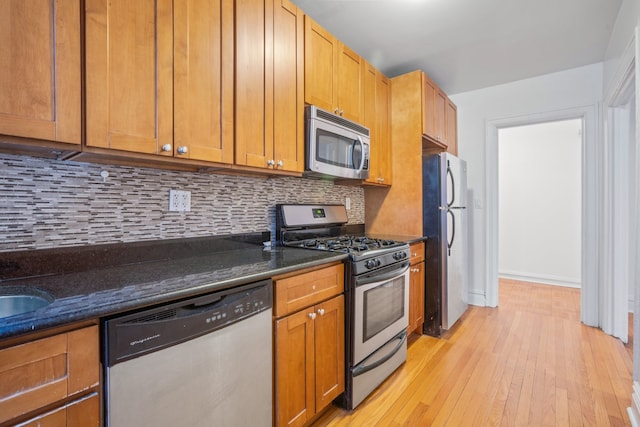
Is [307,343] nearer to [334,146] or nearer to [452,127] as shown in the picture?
[334,146]

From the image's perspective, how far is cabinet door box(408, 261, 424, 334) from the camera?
2518mm

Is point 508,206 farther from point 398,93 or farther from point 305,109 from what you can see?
point 305,109

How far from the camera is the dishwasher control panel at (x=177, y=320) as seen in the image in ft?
2.83

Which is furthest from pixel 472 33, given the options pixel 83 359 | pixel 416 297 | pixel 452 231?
pixel 83 359

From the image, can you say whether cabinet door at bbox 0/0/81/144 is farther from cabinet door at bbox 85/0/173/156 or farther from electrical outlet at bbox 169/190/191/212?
electrical outlet at bbox 169/190/191/212

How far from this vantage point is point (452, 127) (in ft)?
11.6

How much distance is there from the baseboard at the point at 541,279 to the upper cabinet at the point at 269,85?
442 cm

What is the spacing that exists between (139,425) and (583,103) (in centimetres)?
418

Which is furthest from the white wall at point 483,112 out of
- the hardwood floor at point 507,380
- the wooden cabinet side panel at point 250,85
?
the wooden cabinet side panel at point 250,85

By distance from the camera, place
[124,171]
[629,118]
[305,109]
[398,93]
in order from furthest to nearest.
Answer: [398,93] < [629,118] < [305,109] < [124,171]

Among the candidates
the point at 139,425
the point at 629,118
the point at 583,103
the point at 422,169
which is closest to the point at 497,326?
the point at 422,169

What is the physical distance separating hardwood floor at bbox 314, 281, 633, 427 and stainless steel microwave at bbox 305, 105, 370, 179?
1.47 m

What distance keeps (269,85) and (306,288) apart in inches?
44.6

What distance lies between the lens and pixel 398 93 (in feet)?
9.53
